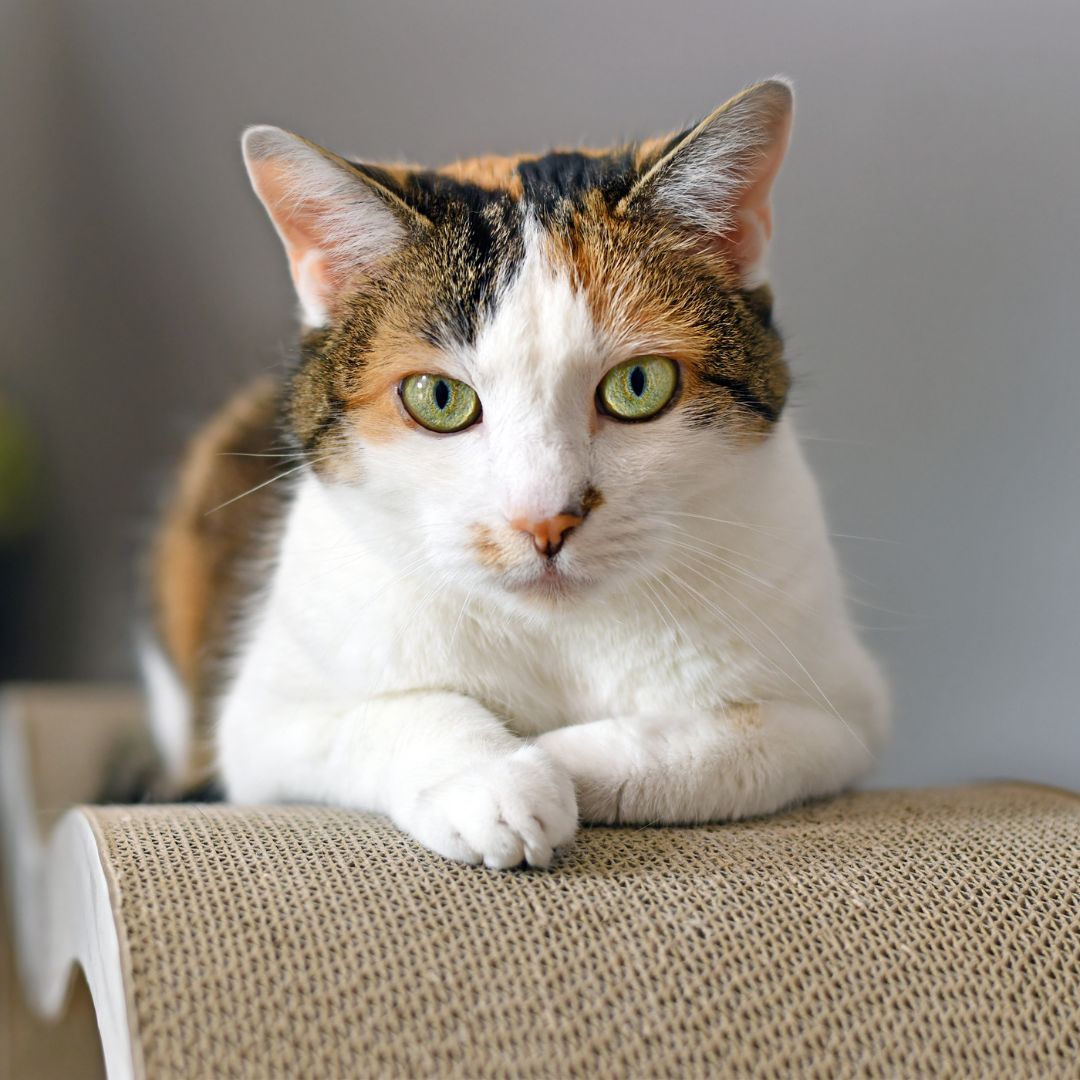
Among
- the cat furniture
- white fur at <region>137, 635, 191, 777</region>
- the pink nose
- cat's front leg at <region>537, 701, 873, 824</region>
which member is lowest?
white fur at <region>137, 635, 191, 777</region>

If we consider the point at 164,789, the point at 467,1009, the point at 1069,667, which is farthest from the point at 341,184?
the point at 1069,667

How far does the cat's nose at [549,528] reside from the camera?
3.23 ft

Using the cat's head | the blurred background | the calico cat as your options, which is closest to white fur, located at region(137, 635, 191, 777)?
the blurred background

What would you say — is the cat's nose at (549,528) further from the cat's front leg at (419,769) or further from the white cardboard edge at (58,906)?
the white cardboard edge at (58,906)

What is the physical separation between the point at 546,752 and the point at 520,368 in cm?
39

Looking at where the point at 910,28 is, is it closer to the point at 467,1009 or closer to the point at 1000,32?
the point at 1000,32

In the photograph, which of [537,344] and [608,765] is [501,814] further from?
[537,344]

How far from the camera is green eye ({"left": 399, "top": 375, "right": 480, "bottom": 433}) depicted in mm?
1074

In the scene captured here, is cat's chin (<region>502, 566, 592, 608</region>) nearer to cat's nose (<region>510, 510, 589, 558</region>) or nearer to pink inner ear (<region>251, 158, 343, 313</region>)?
cat's nose (<region>510, 510, 589, 558</region>)

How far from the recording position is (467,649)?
125 cm

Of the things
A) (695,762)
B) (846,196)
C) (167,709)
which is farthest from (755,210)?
(167,709)

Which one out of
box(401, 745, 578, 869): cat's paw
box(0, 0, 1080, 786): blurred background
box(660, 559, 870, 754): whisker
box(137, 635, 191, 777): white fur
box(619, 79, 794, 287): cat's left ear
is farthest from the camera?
box(137, 635, 191, 777): white fur

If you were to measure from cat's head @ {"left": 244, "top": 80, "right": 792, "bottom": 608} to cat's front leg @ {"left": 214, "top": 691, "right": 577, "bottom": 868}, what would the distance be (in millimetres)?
174

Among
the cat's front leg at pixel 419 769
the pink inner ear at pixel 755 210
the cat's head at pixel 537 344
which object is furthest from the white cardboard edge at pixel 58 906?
the pink inner ear at pixel 755 210
